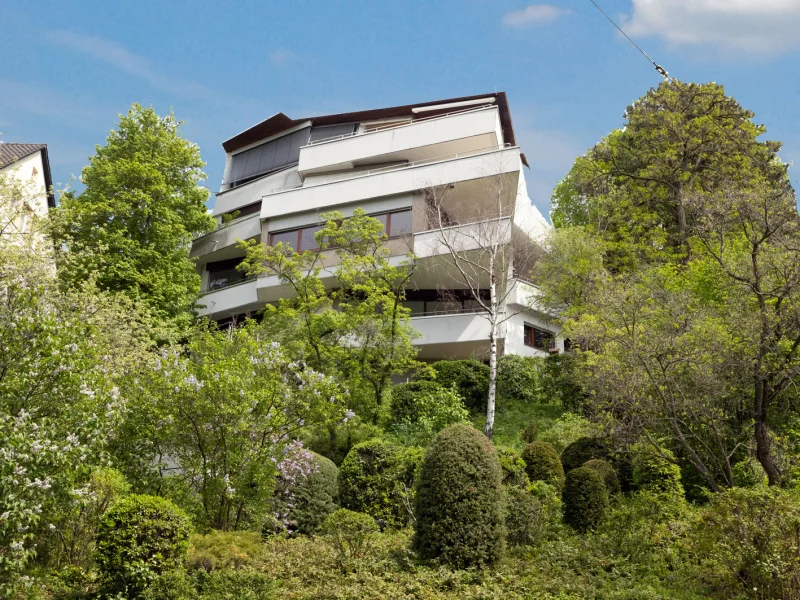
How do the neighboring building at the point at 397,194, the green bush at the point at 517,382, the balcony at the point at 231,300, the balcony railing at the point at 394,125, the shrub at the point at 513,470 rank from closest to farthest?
the shrub at the point at 513,470
the green bush at the point at 517,382
the neighboring building at the point at 397,194
the balcony railing at the point at 394,125
the balcony at the point at 231,300

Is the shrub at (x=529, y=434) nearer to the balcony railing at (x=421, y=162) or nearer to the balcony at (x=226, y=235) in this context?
the balcony railing at (x=421, y=162)

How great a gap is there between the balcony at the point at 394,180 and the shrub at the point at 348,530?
18.6m

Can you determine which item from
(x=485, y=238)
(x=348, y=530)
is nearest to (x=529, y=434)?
(x=485, y=238)

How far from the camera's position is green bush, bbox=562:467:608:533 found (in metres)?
13.6

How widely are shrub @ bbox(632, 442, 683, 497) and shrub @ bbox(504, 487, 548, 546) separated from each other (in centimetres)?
258

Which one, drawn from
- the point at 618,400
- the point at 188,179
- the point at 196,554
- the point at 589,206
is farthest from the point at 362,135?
the point at 196,554

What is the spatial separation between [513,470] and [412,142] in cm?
2049

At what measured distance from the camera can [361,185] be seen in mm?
31125

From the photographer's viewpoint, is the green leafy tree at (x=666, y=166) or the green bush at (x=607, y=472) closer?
the green bush at (x=607, y=472)

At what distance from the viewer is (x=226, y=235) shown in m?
36.8

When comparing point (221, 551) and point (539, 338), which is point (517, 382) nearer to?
point (539, 338)

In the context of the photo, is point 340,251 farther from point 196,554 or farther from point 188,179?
point 196,554

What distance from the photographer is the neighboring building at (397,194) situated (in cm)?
2836

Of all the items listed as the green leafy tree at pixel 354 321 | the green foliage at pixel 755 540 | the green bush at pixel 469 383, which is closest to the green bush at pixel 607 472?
the green foliage at pixel 755 540
